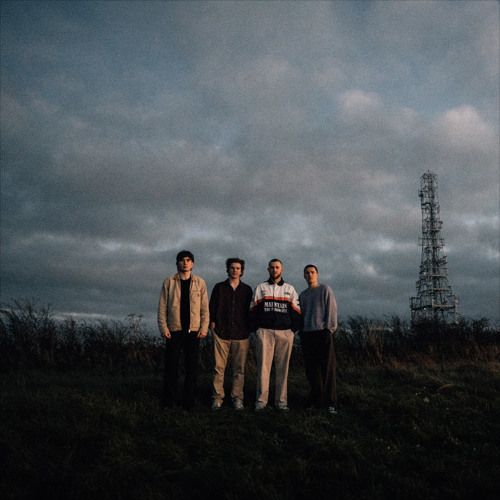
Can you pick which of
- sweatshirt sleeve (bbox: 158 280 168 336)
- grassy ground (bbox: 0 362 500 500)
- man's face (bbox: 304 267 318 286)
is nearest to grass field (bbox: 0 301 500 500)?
grassy ground (bbox: 0 362 500 500)

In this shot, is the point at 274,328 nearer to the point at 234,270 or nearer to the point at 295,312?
the point at 295,312

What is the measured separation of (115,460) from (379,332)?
1112cm

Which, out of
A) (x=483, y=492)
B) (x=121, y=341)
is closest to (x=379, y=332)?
(x=121, y=341)

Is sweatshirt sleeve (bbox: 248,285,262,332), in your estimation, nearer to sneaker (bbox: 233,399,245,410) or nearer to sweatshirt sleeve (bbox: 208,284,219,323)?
sweatshirt sleeve (bbox: 208,284,219,323)

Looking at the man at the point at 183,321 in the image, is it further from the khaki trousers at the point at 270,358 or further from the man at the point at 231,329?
the khaki trousers at the point at 270,358

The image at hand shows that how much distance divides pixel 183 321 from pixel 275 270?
5.17ft

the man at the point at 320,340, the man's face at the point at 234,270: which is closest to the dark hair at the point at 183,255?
the man's face at the point at 234,270

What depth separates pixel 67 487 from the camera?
14.0ft

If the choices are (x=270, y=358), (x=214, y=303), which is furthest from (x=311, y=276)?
(x=214, y=303)

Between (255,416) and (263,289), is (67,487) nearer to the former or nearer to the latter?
(255,416)

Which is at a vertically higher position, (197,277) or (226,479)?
(197,277)

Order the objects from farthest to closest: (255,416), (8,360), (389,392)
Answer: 1. (8,360)
2. (389,392)
3. (255,416)

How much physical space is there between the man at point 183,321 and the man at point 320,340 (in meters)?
1.60

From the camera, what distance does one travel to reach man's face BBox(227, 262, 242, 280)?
704 cm
